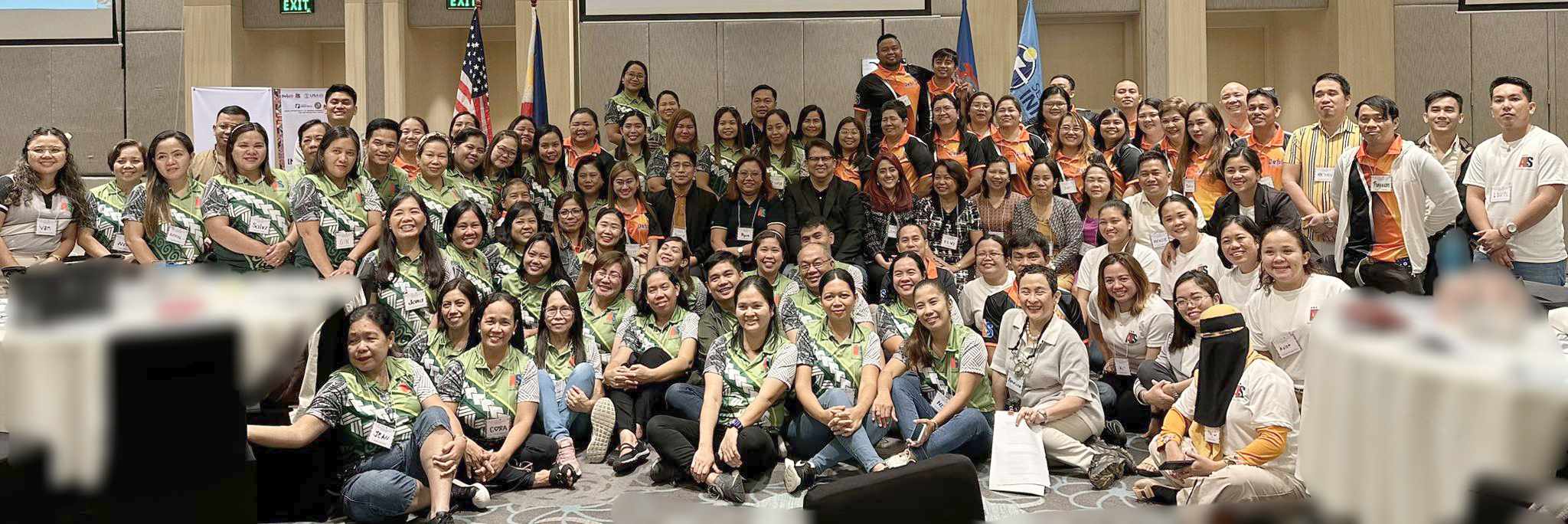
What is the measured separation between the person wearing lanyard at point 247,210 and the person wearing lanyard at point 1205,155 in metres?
4.36

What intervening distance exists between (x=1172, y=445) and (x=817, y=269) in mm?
1858

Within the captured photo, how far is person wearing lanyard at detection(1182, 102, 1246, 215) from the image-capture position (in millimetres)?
5551

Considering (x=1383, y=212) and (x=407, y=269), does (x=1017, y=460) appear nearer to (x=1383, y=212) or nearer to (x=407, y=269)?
(x=1383, y=212)

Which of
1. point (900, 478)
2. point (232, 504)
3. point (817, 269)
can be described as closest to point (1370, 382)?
point (232, 504)

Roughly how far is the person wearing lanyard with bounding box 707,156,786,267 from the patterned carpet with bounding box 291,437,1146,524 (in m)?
1.87

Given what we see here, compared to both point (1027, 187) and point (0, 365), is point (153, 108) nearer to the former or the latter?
point (1027, 187)

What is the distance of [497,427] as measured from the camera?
4.28 meters

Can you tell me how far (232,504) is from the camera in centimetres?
84

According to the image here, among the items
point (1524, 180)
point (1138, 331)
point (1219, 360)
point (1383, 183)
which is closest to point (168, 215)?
point (1138, 331)

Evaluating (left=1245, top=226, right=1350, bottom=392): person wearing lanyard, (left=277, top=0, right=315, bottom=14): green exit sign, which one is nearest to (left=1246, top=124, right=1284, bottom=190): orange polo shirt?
(left=1245, top=226, right=1350, bottom=392): person wearing lanyard

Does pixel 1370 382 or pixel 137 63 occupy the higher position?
pixel 137 63

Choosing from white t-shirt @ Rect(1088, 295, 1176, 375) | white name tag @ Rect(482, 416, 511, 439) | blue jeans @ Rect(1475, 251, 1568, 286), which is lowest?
white name tag @ Rect(482, 416, 511, 439)

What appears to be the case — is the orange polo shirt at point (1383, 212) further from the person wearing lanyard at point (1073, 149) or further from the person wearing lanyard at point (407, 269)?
the person wearing lanyard at point (407, 269)

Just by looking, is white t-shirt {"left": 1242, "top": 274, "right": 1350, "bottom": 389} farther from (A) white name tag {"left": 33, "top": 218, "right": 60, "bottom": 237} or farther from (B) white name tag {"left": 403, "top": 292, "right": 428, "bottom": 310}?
(A) white name tag {"left": 33, "top": 218, "right": 60, "bottom": 237}
